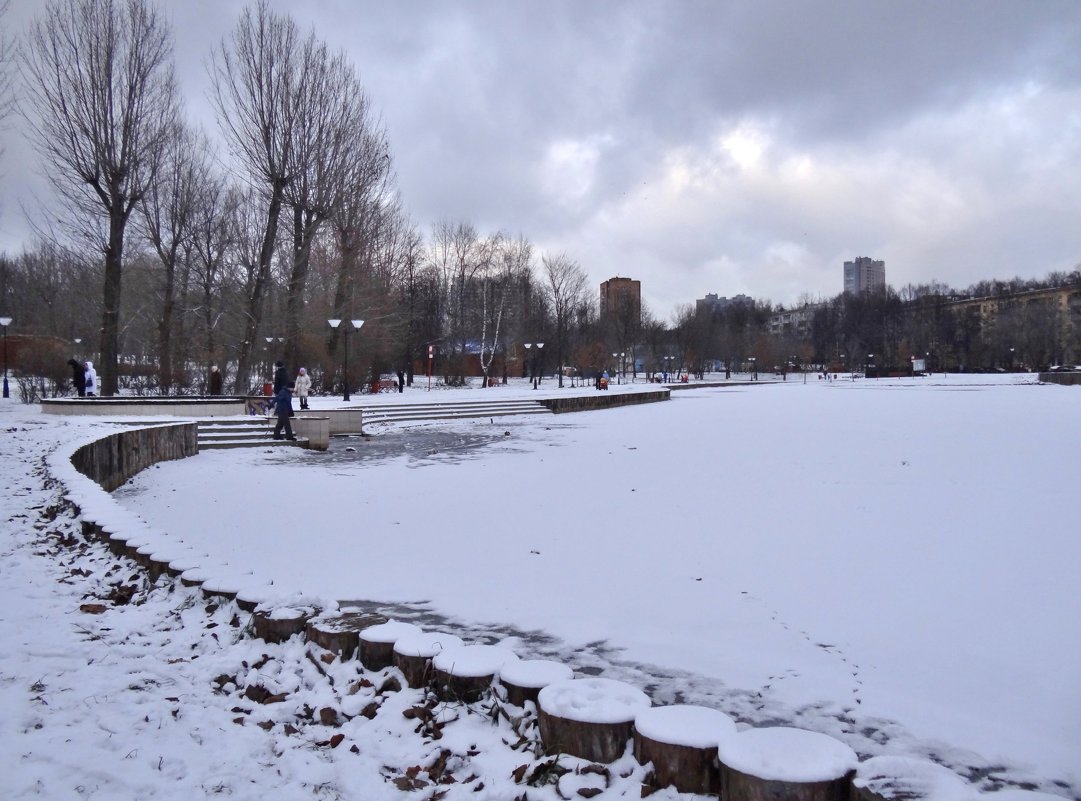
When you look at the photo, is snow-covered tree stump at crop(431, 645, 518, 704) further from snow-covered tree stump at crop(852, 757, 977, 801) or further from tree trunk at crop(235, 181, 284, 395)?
tree trunk at crop(235, 181, 284, 395)

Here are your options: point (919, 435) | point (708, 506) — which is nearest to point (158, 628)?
point (708, 506)

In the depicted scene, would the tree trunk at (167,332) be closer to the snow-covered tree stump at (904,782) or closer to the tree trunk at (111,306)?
the tree trunk at (111,306)

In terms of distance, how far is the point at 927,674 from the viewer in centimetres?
391

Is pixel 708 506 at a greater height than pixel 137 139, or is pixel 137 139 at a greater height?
pixel 137 139

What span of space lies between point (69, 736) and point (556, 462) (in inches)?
424

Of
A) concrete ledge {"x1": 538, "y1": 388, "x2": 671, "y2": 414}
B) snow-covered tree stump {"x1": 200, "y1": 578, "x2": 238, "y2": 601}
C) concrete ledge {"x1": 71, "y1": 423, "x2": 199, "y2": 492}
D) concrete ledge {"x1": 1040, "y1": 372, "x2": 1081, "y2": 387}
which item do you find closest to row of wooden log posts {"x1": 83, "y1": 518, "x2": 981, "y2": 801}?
snow-covered tree stump {"x1": 200, "y1": 578, "x2": 238, "y2": 601}

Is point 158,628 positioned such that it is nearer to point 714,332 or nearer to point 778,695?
point 778,695

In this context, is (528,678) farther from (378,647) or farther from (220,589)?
(220,589)

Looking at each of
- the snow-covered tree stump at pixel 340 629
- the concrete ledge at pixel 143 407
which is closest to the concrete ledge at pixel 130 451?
the concrete ledge at pixel 143 407

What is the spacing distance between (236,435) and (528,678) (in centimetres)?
1512

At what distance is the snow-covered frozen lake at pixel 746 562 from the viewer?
144 inches

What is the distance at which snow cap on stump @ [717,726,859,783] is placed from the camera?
8.02 ft

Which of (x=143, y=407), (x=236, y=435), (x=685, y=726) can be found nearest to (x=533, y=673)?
(x=685, y=726)

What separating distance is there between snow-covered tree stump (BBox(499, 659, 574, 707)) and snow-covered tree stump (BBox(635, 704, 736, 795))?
A: 1.82 ft
